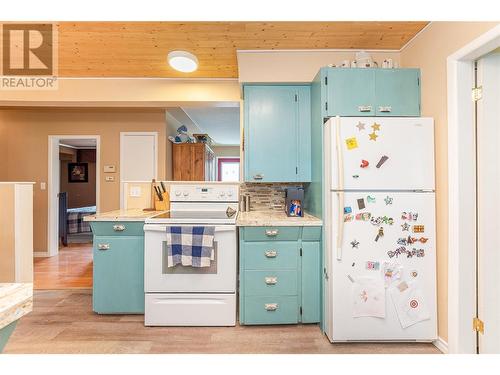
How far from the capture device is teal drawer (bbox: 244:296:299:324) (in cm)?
238

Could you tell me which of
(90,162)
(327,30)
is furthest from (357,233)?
(90,162)

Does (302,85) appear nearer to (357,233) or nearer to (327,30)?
(327,30)

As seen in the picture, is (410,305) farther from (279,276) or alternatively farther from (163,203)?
(163,203)

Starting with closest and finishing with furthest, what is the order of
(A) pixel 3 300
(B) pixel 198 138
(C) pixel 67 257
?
(A) pixel 3 300 < (C) pixel 67 257 < (B) pixel 198 138

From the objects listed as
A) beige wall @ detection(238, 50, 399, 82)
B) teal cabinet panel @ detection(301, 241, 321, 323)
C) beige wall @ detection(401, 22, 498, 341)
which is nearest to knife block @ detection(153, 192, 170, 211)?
beige wall @ detection(238, 50, 399, 82)

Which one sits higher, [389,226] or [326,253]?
[389,226]

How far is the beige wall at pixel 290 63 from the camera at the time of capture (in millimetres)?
2686

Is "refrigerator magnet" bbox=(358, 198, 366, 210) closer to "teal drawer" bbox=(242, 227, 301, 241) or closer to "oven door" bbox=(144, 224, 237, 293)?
"teal drawer" bbox=(242, 227, 301, 241)

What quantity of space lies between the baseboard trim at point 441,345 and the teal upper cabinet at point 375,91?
165 cm

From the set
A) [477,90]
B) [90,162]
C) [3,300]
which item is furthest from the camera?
[90,162]

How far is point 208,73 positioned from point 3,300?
2.86 m

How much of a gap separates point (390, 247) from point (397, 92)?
118 cm

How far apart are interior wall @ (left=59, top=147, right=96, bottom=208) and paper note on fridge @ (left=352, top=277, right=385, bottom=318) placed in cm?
847
